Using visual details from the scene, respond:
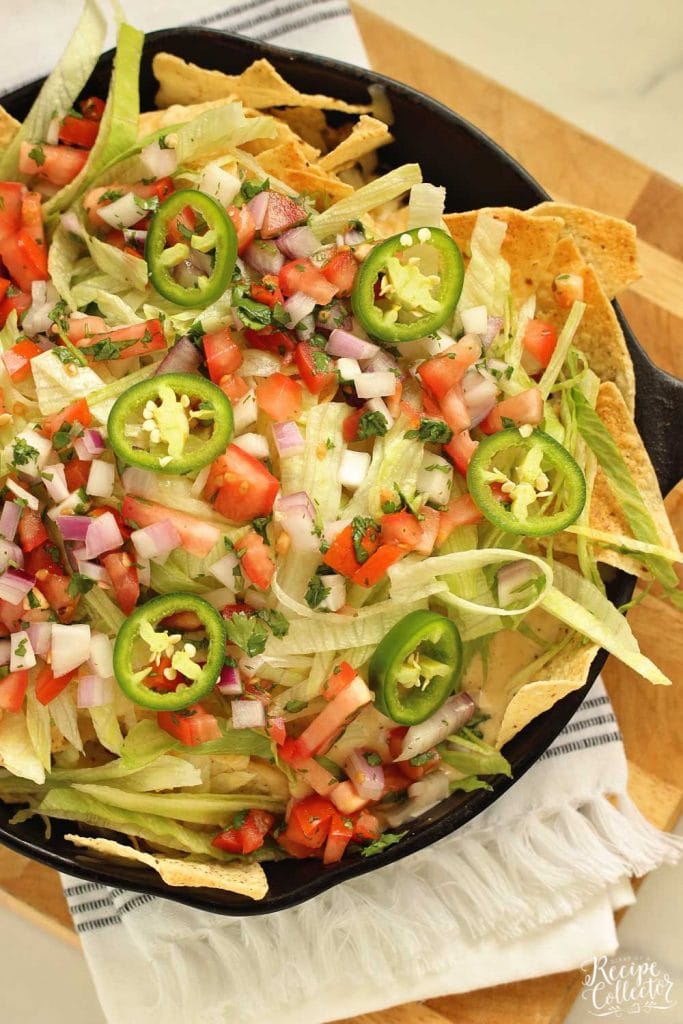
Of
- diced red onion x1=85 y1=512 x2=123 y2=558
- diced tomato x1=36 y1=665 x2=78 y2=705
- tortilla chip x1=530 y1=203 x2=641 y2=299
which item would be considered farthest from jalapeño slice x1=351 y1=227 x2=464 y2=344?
diced tomato x1=36 y1=665 x2=78 y2=705

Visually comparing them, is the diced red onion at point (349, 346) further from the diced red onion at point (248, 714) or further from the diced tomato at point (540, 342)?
the diced red onion at point (248, 714)

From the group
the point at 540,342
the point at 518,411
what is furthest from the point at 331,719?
the point at 540,342

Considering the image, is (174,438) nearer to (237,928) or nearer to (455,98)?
(237,928)

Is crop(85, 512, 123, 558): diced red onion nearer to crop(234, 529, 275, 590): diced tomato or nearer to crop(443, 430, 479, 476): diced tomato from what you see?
crop(234, 529, 275, 590): diced tomato

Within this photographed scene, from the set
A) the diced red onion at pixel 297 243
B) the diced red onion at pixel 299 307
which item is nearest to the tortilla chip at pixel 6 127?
the diced red onion at pixel 297 243

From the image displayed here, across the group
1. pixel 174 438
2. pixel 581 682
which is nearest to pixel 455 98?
pixel 174 438

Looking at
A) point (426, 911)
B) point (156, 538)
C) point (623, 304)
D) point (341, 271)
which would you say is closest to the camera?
point (156, 538)

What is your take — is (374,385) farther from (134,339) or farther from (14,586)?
(14,586)
